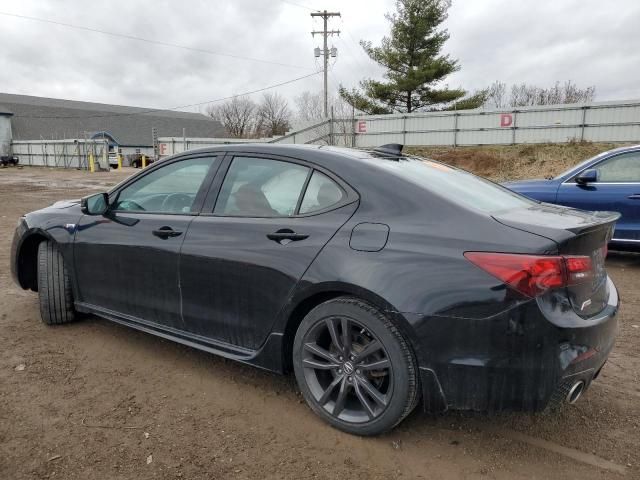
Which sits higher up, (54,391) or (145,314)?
(145,314)

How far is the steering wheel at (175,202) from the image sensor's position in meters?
3.29

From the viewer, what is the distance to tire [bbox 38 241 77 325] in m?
3.91

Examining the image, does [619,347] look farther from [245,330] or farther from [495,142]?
[495,142]

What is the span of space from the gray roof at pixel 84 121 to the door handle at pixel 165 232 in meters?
55.6

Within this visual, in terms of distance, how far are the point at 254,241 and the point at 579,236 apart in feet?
5.44

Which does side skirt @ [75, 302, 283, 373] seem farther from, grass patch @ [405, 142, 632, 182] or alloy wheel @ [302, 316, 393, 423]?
grass patch @ [405, 142, 632, 182]

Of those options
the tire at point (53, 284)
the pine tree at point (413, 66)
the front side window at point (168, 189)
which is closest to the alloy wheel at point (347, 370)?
the front side window at point (168, 189)

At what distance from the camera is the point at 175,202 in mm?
3369

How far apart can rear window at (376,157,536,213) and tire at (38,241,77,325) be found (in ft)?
9.06

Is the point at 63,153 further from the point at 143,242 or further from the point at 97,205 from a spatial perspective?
the point at 143,242

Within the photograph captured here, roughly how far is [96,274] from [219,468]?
1.94m

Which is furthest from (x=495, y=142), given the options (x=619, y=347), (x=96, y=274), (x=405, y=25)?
(x=96, y=274)

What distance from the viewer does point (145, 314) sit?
337 centimetres

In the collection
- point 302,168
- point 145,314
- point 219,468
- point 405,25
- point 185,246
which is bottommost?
point 219,468
